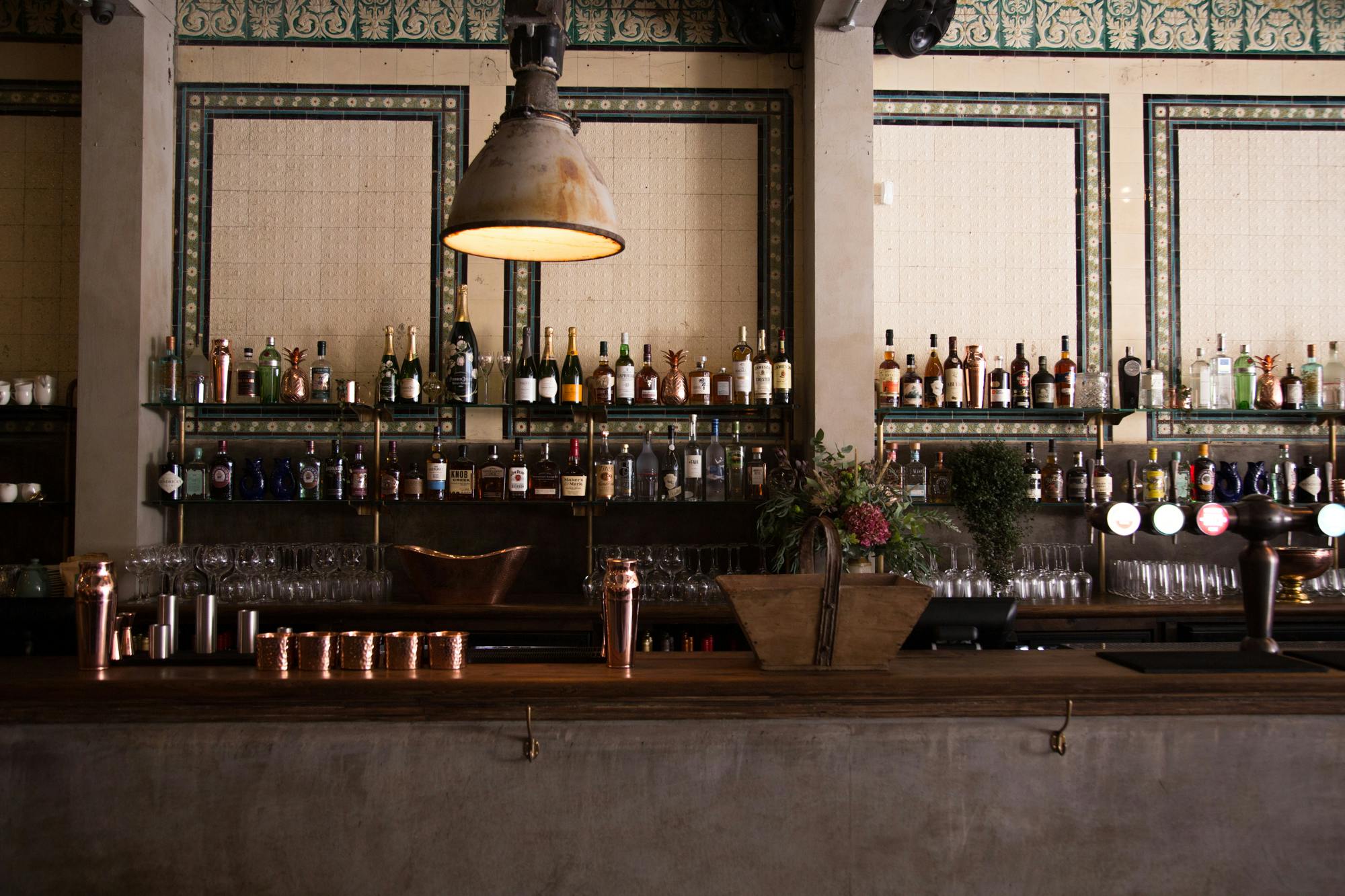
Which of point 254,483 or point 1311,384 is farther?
point 1311,384

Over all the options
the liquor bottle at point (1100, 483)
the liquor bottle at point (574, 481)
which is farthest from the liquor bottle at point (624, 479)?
the liquor bottle at point (1100, 483)

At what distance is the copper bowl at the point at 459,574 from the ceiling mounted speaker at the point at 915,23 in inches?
125

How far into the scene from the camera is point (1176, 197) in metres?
5.32

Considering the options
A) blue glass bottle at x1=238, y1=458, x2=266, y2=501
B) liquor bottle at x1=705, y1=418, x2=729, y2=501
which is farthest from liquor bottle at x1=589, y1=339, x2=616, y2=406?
blue glass bottle at x1=238, y1=458, x2=266, y2=501

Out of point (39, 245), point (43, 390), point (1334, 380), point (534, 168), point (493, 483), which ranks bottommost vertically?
point (493, 483)

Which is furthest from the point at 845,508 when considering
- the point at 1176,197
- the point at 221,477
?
the point at 221,477

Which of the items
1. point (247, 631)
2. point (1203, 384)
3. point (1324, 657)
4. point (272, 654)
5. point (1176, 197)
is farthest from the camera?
point (1176, 197)

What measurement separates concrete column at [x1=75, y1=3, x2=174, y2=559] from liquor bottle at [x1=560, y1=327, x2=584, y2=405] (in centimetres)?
201

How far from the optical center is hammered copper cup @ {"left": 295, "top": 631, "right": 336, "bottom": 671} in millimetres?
2271

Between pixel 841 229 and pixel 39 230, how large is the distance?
→ 410cm

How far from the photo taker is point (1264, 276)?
5328 millimetres

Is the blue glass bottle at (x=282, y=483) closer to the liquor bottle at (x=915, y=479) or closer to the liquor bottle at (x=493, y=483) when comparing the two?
the liquor bottle at (x=493, y=483)

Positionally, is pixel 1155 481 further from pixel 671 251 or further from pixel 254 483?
pixel 254 483

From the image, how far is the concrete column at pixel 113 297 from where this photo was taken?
4727 mm
